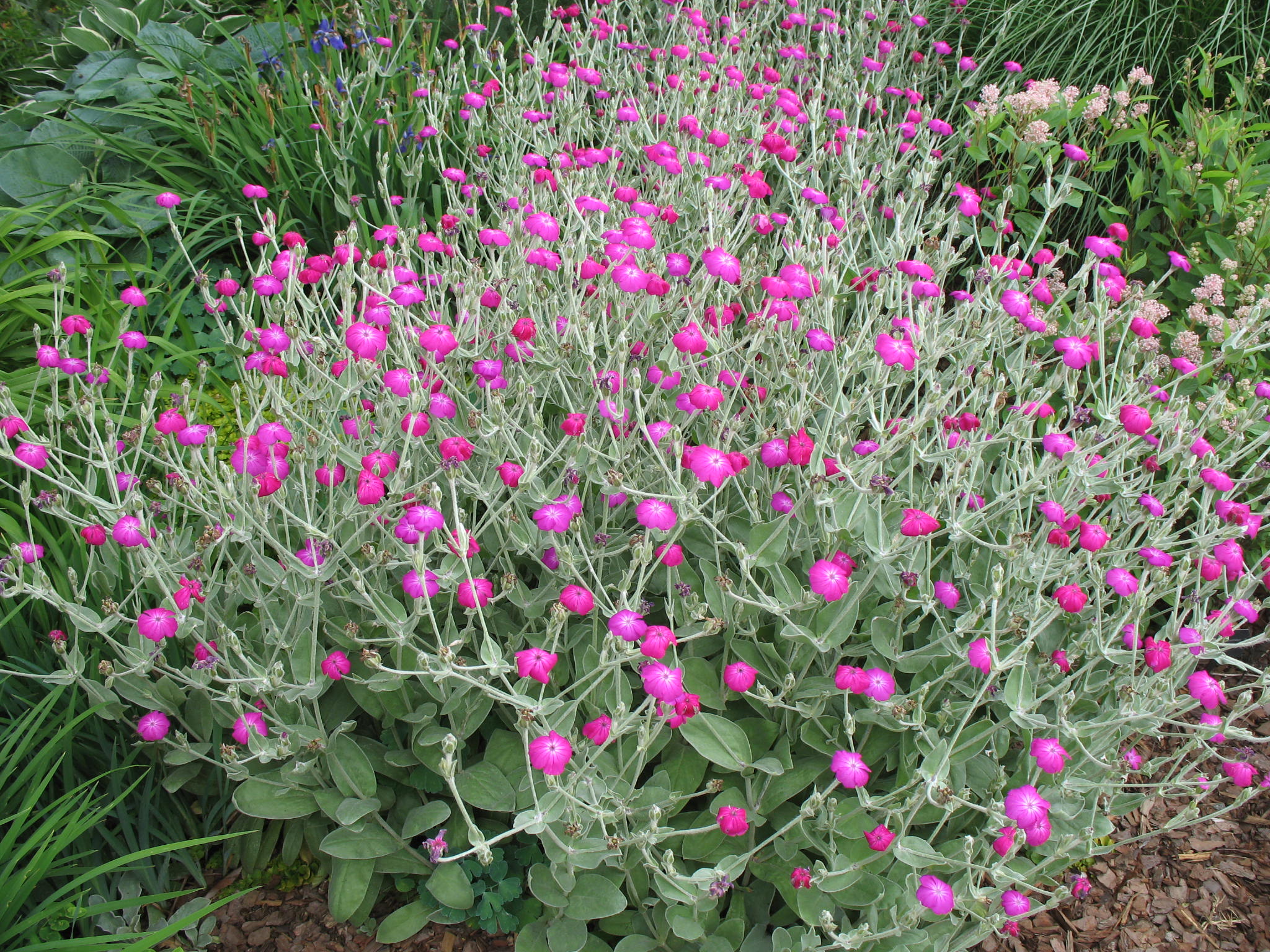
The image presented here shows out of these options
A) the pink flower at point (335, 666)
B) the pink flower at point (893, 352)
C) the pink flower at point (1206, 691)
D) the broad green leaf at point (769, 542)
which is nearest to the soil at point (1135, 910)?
the pink flower at point (1206, 691)

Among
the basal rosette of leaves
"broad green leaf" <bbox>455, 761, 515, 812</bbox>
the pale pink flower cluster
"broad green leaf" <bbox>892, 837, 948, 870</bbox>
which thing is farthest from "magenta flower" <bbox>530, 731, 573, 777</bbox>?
the pale pink flower cluster

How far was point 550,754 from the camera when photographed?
175cm

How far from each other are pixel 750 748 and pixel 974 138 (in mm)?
3397

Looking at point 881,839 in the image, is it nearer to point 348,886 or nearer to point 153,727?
point 348,886

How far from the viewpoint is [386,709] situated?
236cm

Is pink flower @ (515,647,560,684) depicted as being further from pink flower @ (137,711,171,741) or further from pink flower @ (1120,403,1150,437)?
pink flower @ (1120,403,1150,437)

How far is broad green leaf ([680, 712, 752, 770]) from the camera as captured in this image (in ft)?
7.31

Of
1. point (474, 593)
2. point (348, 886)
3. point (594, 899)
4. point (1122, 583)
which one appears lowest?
point (348, 886)

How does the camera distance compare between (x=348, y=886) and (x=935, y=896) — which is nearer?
(x=935, y=896)

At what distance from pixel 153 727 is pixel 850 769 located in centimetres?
171

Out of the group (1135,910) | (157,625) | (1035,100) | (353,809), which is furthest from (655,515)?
(1035,100)

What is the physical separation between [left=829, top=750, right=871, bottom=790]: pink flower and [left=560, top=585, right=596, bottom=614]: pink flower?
25.9 inches

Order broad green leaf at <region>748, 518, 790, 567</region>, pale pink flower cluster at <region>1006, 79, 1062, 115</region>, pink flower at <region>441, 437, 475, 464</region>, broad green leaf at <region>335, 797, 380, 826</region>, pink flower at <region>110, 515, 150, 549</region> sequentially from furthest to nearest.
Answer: pale pink flower cluster at <region>1006, 79, 1062, 115</region> → broad green leaf at <region>748, 518, 790, 567</region> → broad green leaf at <region>335, 797, 380, 826</region> → pink flower at <region>441, 437, 475, 464</region> → pink flower at <region>110, 515, 150, 549</region>

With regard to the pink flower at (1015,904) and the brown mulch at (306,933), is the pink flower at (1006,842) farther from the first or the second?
the brown mulch at (306,933)
